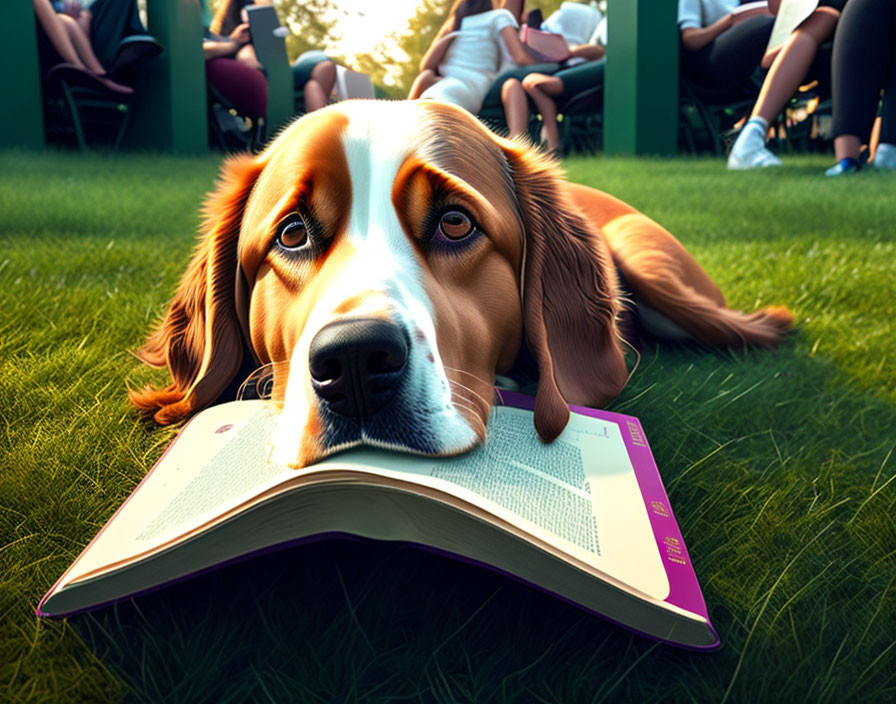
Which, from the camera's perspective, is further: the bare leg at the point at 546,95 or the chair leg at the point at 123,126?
the bare leg at the point at 546,95

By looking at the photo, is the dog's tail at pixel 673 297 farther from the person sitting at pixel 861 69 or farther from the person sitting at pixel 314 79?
the person sitting at pixel 314 79

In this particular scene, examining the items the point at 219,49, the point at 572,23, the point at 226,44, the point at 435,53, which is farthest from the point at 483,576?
the point at 572,23

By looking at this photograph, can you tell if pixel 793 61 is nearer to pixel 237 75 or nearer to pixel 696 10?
pixel 696 10

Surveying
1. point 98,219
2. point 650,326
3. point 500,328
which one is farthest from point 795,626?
point 98,219

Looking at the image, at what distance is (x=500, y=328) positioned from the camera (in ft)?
6.27

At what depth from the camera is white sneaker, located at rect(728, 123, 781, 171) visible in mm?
8516

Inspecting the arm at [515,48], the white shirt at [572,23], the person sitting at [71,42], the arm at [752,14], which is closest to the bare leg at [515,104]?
the arm at [515,48]

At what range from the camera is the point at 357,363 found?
1347 millimetres

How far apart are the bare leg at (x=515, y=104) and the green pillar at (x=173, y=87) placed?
440cm

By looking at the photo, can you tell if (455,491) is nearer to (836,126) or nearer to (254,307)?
(254,307)

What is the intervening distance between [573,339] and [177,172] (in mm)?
6971

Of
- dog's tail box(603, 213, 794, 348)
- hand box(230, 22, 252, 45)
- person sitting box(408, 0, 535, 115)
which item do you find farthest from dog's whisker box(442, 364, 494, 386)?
hand box(230, 22, 252, 45)

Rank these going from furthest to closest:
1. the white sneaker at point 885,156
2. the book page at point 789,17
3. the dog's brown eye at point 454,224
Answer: the book page at point 789,17 < the white sneaker at point 885,156 < the dog's brown eye at point 454,224

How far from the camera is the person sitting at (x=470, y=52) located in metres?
10.7
